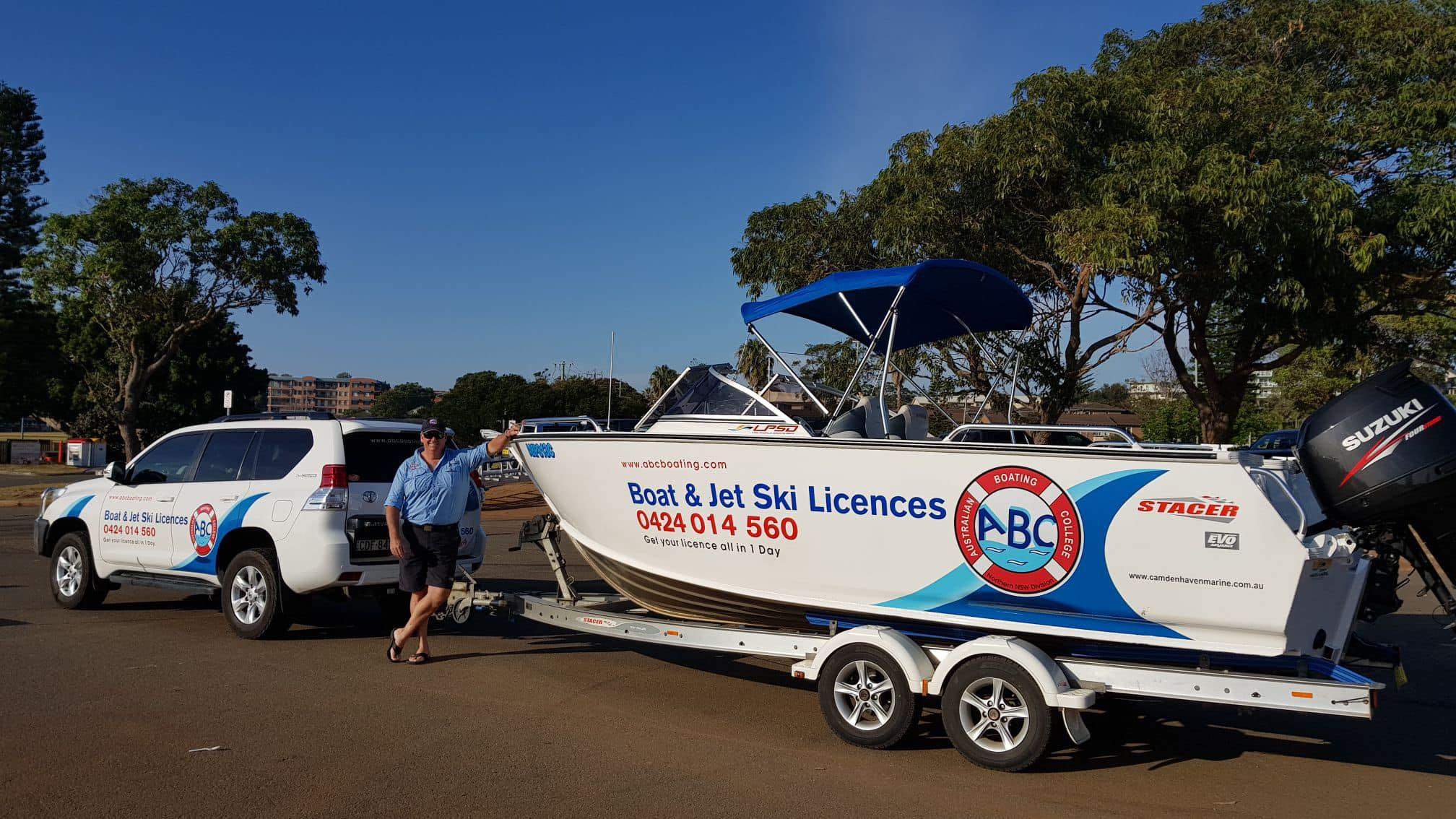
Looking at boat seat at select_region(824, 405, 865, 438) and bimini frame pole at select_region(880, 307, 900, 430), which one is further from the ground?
bimini frame pole at select_region(880, 307, 900, 430)

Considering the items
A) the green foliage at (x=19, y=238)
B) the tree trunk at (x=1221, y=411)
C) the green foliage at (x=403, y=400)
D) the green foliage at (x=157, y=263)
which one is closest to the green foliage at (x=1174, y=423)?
the tree trunk at (x=1221, y=411)

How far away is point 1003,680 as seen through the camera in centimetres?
488

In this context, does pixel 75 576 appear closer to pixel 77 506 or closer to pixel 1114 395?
pixel 77 506

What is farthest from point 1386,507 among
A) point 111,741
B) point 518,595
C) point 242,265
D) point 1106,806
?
point 242,265

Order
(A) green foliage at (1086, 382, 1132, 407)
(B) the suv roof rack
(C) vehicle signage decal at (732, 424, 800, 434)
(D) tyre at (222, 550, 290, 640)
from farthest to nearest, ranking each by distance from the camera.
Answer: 1. (A) green foliage at (1086, 382, 1132, 407)
2. (B) the suv roof rack
3. (D) tyre at (222, 550, 290, 640)
4. (C) vehicle signage decal at (732, 424, 800, 434)

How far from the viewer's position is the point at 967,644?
4.99m

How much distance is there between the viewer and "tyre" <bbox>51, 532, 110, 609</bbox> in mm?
8672

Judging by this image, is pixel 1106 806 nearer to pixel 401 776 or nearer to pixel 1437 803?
pixel 1437 803

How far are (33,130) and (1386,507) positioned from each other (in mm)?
39558

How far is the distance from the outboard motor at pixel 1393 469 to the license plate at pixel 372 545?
239 inches

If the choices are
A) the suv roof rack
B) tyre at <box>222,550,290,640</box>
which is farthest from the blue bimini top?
tyre at <box>222,550,290,640</box>

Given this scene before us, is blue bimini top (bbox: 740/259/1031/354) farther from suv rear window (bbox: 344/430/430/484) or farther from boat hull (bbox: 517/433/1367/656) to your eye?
suv rear window (bbox: 344/430/430/484)

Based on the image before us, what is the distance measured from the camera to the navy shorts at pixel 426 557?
6656mm

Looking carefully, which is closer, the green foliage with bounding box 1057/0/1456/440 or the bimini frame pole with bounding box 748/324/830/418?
the bimini frame pole with bounding box 748/324/830/418
